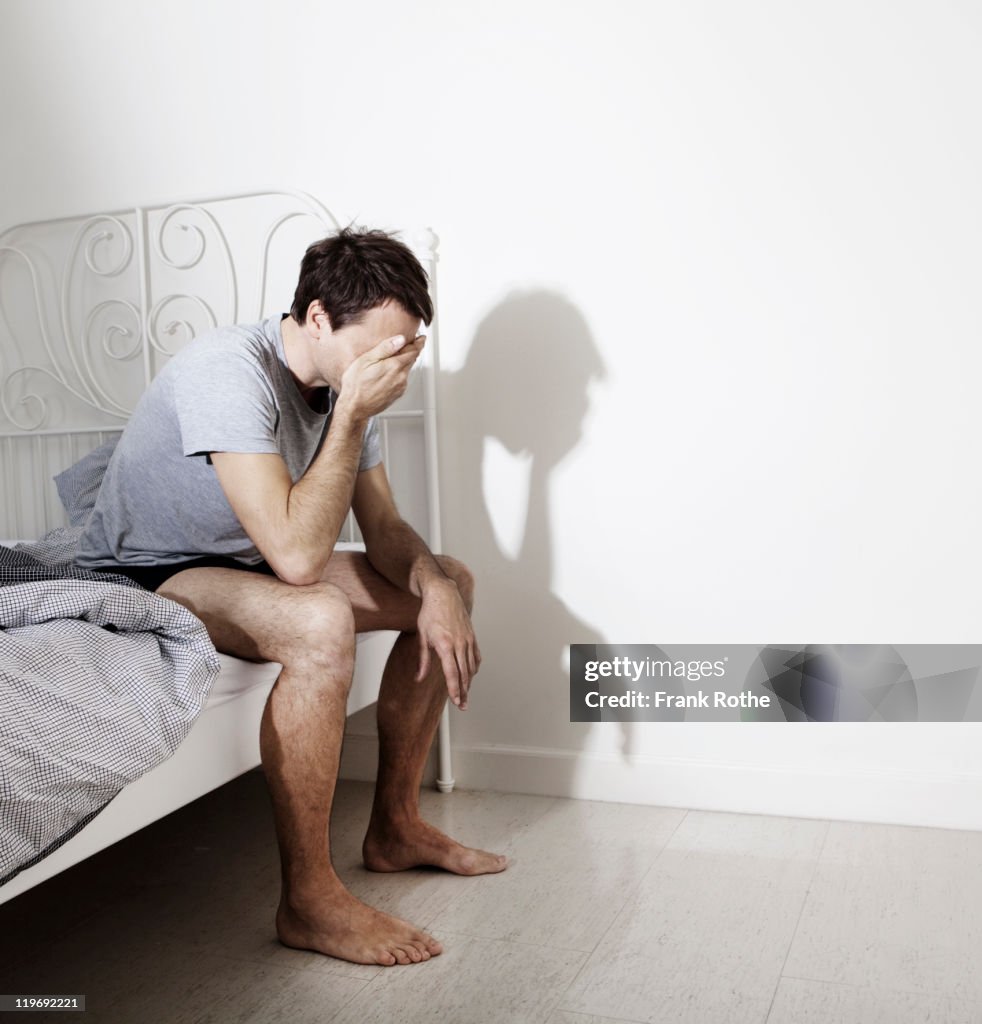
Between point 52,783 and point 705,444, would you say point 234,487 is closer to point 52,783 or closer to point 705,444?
point 52,783

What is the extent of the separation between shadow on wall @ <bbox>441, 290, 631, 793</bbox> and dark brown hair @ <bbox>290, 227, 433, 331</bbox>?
44 cm

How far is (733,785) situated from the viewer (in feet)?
6.39

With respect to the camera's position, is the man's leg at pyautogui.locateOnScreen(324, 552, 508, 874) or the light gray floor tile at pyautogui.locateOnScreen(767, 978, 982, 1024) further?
the man's leg at pyautogui.locateOnScreen(324, 552, 508, 874)

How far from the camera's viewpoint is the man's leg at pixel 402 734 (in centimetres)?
171

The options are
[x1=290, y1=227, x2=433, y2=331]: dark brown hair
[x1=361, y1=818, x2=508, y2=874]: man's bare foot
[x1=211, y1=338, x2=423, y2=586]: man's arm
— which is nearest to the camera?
[x1=211, y1=338, x2=423, y2=586]: man's arm

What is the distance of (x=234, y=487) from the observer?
1.45m

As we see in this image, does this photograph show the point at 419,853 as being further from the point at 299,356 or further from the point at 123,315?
the point at 123,315

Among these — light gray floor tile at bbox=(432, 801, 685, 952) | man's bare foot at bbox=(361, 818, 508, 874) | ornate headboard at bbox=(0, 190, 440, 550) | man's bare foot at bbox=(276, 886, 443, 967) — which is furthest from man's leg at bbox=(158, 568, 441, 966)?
ornate headboard at bbox=(0, 190, 440, 550)

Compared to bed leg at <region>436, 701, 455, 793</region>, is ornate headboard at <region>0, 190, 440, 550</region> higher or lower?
higher

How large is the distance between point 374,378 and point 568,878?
2.71 feet

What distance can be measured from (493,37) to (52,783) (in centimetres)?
155

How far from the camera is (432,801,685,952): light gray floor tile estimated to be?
4.92 ft

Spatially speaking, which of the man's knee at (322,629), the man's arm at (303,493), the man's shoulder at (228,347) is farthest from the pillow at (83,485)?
the man's knee at (322,629)

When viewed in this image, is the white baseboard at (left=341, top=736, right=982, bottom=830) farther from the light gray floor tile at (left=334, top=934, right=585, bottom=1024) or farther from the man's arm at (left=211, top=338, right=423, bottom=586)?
the man's arm at (left=211, top=338, right=423, bottom=586)
